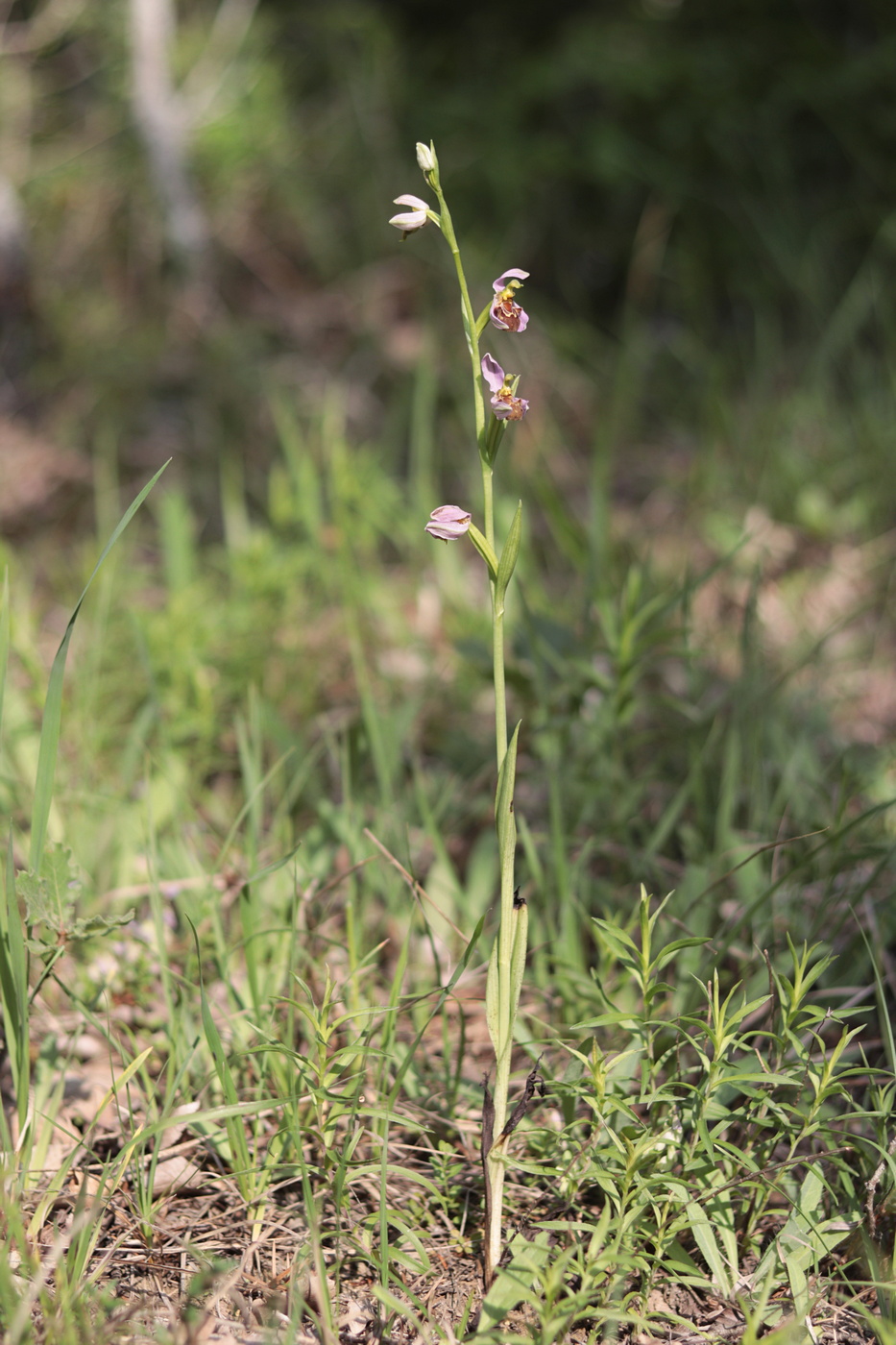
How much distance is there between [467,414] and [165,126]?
168 cm

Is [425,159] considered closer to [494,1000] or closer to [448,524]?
[448,524]

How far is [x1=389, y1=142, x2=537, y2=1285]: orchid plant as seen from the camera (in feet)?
3.27

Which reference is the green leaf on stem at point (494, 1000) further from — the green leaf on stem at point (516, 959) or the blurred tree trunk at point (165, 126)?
the blurred tree trunk at point (165, 126)

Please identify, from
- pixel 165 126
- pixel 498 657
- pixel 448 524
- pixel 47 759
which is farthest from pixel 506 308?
pixel 165 126

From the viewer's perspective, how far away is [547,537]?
302 centimetres

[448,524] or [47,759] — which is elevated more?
[448,524]

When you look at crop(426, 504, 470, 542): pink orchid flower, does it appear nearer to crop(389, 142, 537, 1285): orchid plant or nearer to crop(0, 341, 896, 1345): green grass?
crop(389, 142, 537, 1285): orchid plant

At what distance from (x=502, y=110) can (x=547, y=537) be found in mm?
2007

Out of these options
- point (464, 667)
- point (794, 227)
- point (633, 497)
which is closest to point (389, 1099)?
point (464, 667)

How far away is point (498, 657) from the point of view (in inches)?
39.6

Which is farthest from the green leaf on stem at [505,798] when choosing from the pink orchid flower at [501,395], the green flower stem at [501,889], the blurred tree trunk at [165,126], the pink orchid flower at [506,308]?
the blurred tree trunk at [165,126]

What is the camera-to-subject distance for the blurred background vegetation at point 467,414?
1804mm

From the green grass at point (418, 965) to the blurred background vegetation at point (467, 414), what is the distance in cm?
2

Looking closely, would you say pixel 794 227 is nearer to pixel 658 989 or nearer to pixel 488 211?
pixel 488 211
